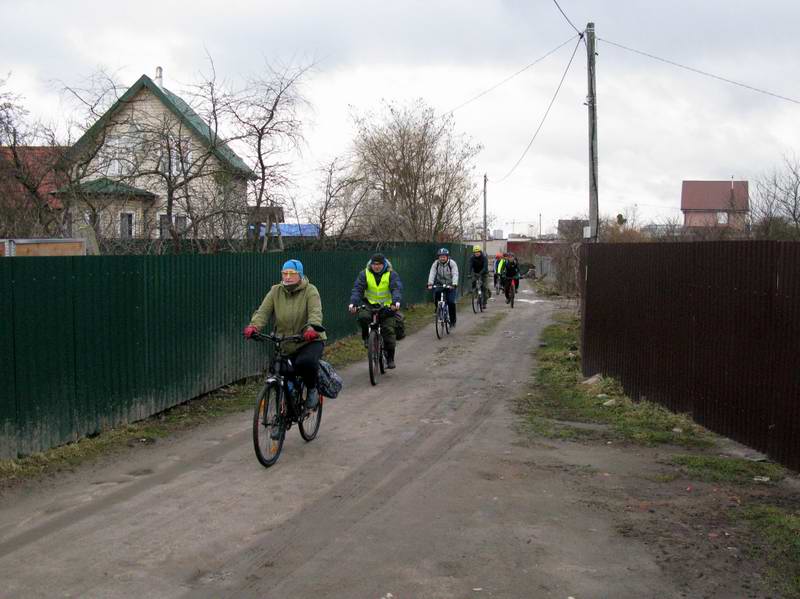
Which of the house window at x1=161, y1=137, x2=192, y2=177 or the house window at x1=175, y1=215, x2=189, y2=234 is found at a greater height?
the house window at x1=161, y1=137, x2=192, y2=177

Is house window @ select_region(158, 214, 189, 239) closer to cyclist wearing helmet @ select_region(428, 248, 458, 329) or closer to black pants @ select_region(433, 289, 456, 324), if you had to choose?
cyclist wearing helmet @ select_region(428, 248, 458, 329)

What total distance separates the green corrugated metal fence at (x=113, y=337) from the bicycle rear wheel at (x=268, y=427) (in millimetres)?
1836

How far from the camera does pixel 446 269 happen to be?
17.8 meters

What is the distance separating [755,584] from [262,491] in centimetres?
342

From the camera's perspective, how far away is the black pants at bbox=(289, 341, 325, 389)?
7.45 m

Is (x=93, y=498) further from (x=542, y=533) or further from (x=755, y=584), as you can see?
(x=755, y=584)

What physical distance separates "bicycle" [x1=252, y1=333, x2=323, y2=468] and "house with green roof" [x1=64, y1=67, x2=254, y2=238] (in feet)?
24.4

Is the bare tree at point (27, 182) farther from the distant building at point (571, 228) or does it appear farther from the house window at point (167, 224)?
the distant building at point (571, 228)

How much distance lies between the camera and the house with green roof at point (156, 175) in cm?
1478

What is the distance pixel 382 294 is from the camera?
12.1 meters

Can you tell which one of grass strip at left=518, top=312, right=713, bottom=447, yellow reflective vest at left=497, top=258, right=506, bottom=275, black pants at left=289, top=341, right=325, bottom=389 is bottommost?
grass strip at left=518, top=312, right=713, bottom=447

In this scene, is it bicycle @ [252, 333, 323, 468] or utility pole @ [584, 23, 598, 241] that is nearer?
bicycle @ [252, 333, 323, 468]

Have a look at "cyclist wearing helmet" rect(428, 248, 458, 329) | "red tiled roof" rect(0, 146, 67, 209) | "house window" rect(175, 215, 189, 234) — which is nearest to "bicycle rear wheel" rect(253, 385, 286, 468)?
"house window" rect(175, 215, 189, 234)

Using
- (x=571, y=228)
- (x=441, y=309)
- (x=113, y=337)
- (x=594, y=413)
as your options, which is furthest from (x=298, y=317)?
(x=571, y=228)
